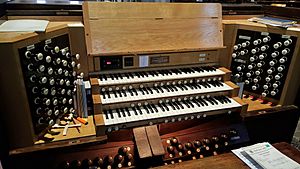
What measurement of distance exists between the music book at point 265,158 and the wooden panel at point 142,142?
0.60 m

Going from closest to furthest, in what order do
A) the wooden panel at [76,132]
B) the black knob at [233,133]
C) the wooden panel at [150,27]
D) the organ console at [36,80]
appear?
1. the organ console at [36,80]
2. the wooden panel at [76,132]
3. the wooden panel at [150,27]
4. the black knob at [233,133]

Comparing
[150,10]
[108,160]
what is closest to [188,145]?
[108,160]

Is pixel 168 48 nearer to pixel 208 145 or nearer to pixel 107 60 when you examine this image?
pixel 107 60

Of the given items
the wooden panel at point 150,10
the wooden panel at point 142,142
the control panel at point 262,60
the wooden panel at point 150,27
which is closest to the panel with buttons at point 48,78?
the wooden panel at point 150,27

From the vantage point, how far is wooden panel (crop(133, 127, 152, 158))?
1592mm

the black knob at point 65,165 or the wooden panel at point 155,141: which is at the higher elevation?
the wooden panel at point 155,141

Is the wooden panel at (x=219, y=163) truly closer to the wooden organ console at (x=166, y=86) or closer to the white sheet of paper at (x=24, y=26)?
the wooden organ console at (x=166, y=86)

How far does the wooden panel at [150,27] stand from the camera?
175cm

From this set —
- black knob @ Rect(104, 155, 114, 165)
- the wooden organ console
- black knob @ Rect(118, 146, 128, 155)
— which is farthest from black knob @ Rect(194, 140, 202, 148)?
black knob @ Rect(104, 155, 114, 165)

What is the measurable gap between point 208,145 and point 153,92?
68cm

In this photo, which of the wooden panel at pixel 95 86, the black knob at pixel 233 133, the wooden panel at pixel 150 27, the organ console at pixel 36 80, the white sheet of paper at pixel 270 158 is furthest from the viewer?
the black knob at pixel 233 133

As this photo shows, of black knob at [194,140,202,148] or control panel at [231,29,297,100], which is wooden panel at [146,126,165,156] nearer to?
black knob at [194,140,202,148]

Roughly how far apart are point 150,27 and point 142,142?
92 cm

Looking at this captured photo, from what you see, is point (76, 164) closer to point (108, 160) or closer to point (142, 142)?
point (108, 160)
